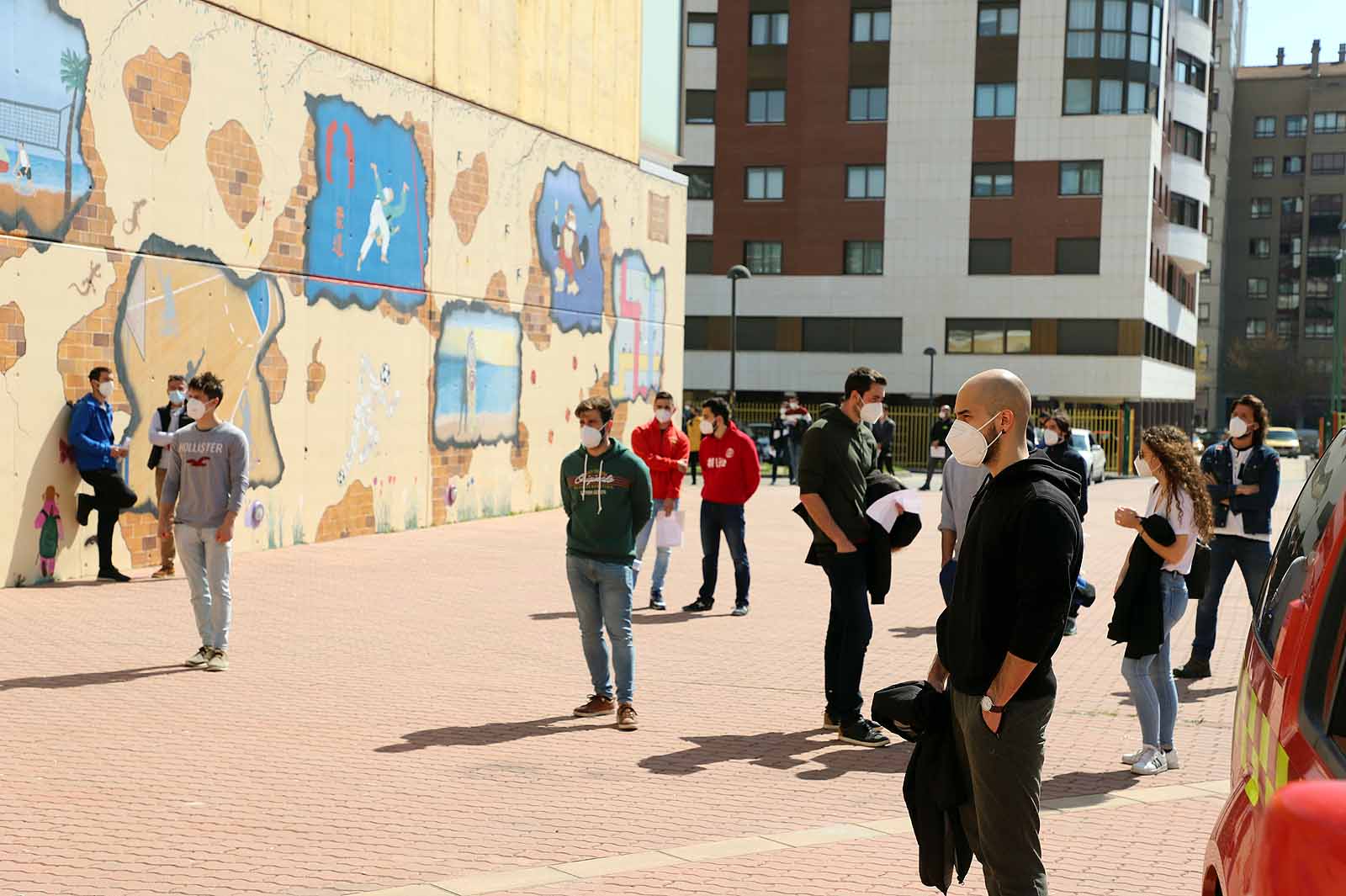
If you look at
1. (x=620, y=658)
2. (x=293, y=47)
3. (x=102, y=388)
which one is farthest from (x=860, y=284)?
(x=620, y=658)

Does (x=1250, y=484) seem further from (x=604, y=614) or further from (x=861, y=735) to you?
(x=604, y=614)

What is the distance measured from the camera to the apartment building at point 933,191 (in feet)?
174

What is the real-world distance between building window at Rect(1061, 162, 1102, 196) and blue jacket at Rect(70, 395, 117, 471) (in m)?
44.4

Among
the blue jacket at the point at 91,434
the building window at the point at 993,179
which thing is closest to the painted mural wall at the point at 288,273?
the blue jacket at the point at 91,434

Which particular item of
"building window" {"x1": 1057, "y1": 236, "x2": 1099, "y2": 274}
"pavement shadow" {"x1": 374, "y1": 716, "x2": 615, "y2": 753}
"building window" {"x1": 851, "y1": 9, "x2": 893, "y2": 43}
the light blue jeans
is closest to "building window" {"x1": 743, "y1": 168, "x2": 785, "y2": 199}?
"building window" {"x1": 851, "y1": 9, "x2": 893, "y2": 43}

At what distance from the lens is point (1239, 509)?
422 inches

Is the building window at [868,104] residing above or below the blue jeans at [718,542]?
above

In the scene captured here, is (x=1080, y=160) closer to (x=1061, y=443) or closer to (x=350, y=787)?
(x=1061, y=443)

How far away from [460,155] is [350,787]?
15144 mm

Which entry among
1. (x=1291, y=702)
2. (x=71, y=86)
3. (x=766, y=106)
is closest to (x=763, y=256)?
(x=766, y=106)

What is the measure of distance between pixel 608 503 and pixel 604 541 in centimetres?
21

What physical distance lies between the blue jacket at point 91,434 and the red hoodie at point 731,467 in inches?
216

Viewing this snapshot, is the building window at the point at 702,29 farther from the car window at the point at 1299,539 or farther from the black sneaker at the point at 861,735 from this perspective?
the car window at the point at 1299,539

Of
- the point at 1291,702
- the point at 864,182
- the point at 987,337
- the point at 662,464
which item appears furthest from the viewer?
the point at 864,182
